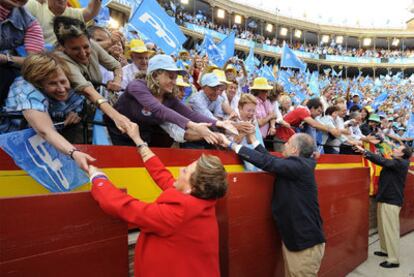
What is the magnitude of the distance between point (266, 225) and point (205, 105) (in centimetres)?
145

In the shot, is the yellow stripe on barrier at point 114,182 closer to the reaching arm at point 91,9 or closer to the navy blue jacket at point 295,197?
the navy blue jacket at point 295,197

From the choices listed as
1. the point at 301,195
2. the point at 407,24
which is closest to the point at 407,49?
the point at 407,24

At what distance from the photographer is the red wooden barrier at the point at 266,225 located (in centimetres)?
281

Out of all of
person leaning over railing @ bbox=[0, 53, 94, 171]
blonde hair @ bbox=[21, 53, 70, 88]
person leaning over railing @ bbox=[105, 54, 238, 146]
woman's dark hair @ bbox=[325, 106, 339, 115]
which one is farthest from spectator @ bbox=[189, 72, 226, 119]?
woman's dark hair @ bbox=[325, 106, 339, 115]

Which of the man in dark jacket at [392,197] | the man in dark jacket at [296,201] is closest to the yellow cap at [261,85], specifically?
the man in dark jacket at [296,201]

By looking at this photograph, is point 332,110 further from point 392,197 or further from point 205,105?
point 205,105

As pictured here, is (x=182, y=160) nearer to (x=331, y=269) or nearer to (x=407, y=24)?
(x=331, y=269)

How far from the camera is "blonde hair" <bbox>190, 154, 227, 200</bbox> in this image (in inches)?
69.1

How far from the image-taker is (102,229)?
6.12 ft

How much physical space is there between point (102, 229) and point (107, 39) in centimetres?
262

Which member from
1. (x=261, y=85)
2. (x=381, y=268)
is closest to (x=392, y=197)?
(x=381, y=268)

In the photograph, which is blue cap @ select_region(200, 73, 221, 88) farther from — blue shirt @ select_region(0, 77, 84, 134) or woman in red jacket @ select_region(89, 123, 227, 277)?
woman in red jacket @ select_region(89, 123, 227, 277)

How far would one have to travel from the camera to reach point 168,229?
166 centimetres

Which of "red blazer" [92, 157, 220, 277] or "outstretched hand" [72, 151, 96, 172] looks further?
"outstretched hand" [72, 151, 96, 172]
